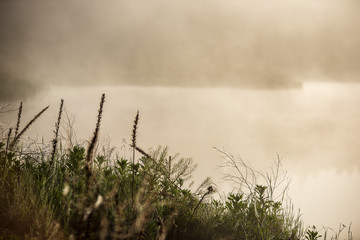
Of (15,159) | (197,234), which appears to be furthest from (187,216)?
(15,159)

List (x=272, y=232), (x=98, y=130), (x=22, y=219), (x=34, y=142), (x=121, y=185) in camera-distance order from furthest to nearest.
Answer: (x=34, y=142)
(x=272, y=232)
(x=121, y=185)
(x=22, y=219)
(x=98, y=130)

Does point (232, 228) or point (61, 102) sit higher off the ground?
point (61, 102)

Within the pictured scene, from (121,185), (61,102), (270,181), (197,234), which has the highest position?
(61,102)

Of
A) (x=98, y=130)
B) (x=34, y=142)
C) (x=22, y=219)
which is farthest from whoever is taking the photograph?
(x=34, y=142)

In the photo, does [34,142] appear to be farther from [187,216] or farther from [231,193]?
[231,193]

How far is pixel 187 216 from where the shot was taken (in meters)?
4.32

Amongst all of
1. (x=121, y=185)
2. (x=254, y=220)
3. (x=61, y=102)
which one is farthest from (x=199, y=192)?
(x=61, y=102)

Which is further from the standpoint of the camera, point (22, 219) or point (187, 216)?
point (187, 216)

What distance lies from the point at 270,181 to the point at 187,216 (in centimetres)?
143

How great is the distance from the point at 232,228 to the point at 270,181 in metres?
0.95

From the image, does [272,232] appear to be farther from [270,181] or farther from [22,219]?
[22,219]

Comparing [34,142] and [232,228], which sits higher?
[34,142]

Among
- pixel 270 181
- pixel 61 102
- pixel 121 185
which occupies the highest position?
pixel 61 102

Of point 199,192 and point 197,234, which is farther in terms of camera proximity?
point 199,192
